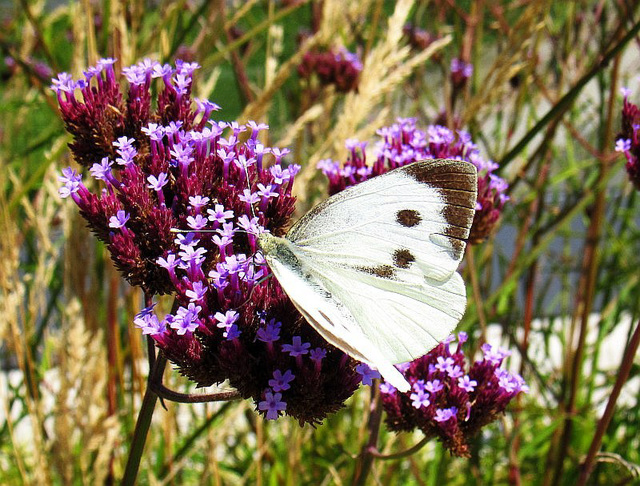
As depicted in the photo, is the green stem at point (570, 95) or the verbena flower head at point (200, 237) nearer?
the verbena flower head at point (200, 237)

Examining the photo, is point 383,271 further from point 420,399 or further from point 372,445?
point 372,445

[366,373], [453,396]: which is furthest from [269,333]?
[453,396]

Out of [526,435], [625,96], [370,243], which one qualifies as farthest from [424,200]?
[526,435]

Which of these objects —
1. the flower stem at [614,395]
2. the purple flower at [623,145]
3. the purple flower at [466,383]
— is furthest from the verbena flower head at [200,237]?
the purple flower at [623,145]

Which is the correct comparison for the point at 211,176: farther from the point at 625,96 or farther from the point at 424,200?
the point at 625,96

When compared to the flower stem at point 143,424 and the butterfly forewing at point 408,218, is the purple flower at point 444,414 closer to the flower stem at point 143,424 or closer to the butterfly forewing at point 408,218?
the butterfly forewing at point 408,218

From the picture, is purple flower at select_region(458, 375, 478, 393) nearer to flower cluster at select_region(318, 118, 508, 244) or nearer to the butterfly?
the butterfly

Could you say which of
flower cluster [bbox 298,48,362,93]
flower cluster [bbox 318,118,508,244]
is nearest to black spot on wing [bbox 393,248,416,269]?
flower cluster [bbox 318,118,508,244]
